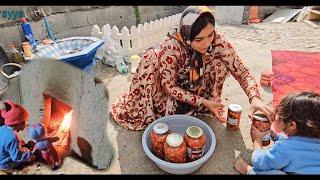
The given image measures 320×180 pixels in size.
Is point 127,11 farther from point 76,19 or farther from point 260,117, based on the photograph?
point 260,117

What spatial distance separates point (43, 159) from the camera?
6.59ft

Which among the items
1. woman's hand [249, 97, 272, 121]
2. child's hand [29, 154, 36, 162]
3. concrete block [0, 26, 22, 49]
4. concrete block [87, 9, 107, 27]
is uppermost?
concrete block [87, 9, 107, 27]

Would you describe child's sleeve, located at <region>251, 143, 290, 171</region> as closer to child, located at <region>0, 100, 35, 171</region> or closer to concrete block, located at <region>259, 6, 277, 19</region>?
child, located at <region>0, 100, 35, 171</region>

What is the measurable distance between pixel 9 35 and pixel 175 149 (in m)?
2.78

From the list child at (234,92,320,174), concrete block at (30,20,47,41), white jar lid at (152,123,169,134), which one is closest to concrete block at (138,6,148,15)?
concrete block at (30,20,47,41)

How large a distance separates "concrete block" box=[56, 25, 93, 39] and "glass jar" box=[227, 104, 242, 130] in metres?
2.88

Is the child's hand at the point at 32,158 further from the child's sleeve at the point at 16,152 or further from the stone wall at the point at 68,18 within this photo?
the stone wall at the point at 68,18

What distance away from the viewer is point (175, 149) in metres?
1.71

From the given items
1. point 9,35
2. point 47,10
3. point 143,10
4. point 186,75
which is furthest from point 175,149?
point 143,10

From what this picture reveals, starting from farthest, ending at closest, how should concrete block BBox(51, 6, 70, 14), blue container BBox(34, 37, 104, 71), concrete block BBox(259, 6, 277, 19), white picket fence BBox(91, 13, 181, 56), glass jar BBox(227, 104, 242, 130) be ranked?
1. concrete block BBox(259, 6, 277, 19)
2. white picket fence BBox(91, 13, 181, 56)
3. concrete block BBox(51, 6, 70, 14)
4. blue container BBox(34, 37, 104, 71)
5. glass jar BBox(227, 104, 242, 130)

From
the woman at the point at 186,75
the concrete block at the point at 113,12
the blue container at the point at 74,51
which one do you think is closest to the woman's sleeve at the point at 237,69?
the woman at the point at 186,75

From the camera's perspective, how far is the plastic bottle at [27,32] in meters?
3.34

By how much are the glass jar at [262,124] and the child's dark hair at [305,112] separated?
29 cm

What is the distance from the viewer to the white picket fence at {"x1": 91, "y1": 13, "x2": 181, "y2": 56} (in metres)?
3.94
